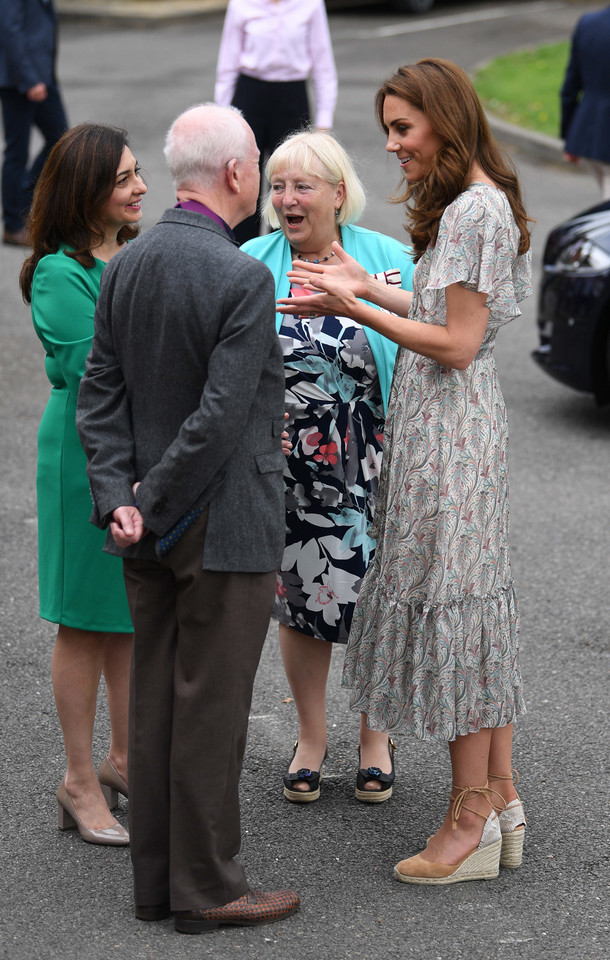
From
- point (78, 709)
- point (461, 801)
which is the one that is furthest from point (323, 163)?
point (461, 801)

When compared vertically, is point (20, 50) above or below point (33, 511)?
above

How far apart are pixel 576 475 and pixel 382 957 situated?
384cm

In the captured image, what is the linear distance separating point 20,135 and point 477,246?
280 inches

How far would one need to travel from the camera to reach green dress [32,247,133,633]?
342cm

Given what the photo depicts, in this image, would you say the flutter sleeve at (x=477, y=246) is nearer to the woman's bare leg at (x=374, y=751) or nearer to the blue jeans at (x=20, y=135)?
the woman's bare leg at (x=374, y=751)

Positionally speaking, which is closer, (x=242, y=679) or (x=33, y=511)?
(x=242, y=679)

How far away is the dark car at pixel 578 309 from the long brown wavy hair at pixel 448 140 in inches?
148

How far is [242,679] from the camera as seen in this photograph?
308 centimetres

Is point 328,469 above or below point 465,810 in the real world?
above

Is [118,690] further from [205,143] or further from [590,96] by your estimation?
[590,96]

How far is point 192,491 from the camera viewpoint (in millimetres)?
2934

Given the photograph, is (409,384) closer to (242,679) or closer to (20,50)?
(242,679)

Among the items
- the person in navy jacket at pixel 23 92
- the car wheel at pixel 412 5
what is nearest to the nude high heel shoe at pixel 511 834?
the person in navy jacket at pixel 23 92

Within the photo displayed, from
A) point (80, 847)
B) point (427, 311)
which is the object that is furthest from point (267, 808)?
point (427, 311)
